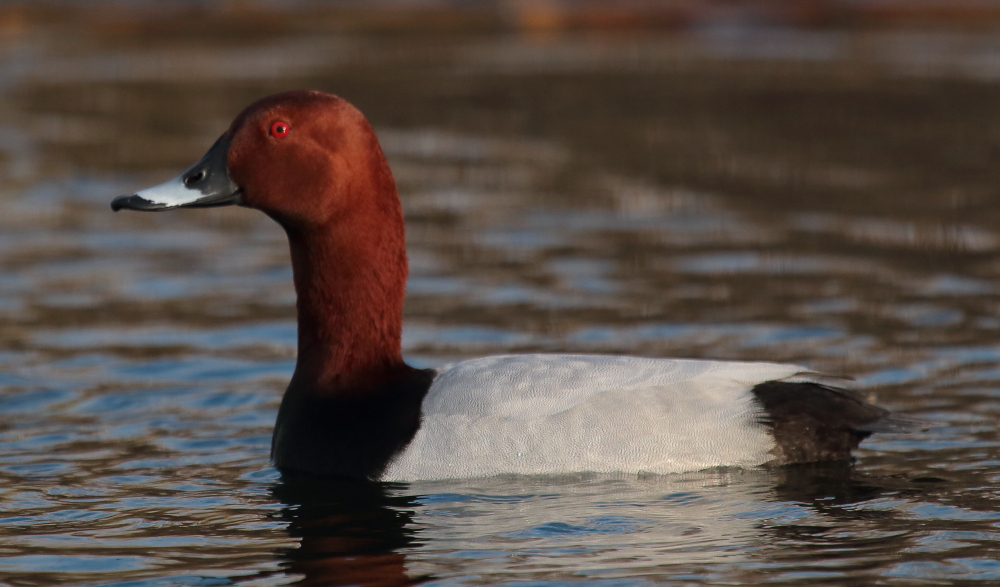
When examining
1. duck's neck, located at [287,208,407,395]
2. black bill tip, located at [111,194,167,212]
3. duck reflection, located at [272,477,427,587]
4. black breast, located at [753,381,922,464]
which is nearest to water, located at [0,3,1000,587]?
duck reflection, located at [272,477,427,587]

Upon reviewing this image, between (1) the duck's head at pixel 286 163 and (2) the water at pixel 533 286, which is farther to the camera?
(1) the duck's head at pixel 286 163

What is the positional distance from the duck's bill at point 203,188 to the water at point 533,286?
3.53 ft

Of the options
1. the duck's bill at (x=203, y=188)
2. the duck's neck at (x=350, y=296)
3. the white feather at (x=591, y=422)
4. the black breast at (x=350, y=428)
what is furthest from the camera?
the duck's neck at (x=350, y=296)

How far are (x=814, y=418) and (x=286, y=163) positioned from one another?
2.26m

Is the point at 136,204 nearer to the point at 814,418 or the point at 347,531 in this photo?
the point at 347,531

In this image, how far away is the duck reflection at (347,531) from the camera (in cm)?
509

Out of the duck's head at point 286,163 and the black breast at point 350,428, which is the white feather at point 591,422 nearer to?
the black breast at point 350,428

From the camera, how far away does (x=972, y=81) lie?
16375mm

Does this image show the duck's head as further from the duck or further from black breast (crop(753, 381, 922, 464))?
black breast (crop(753, 381, 922, 464))

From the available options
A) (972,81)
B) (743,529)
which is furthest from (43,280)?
(972,81)

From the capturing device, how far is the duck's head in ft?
20.6

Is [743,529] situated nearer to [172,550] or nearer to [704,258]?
[172,550]

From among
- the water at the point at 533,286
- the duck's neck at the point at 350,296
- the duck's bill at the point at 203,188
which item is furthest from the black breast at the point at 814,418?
the duck's bill at the point at 203,188

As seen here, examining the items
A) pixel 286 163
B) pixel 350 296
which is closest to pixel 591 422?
pixel 350 296
